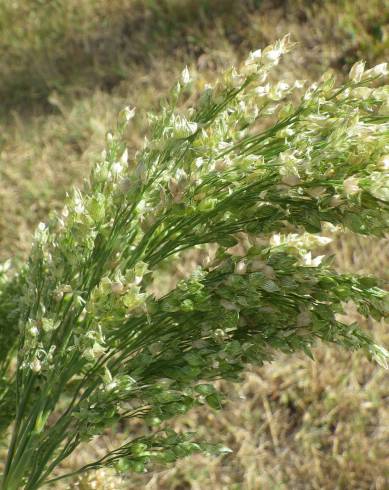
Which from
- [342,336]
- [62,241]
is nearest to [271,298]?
[342,336]

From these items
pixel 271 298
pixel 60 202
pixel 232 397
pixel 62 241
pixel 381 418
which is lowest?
pixel 381 418

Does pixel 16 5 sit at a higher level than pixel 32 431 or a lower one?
A: higher

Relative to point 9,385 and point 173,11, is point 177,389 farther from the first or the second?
point 173,11

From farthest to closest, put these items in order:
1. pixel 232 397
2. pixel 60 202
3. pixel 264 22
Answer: pixel 264 22, pixel 60 202, pixel 232 397

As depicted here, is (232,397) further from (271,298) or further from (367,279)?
(367,279)

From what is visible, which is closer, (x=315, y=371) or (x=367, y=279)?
(x=367, y=279)

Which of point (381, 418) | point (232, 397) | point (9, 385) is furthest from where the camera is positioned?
point (381, 418)

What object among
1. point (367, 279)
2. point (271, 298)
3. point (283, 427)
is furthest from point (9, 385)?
→ point (283, 427)
